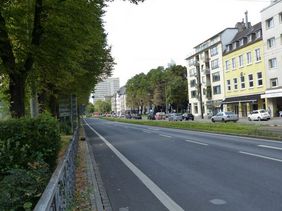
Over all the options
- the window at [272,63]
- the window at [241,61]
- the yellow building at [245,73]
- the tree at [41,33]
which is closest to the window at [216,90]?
the yellow building at [245,73]

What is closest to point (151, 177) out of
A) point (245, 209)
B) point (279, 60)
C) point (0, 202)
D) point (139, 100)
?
point (245, 209)

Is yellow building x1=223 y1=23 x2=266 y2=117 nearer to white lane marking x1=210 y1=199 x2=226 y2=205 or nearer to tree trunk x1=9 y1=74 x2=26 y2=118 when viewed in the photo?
tree trunk x1=9 y1=74 x2=26 y2=118

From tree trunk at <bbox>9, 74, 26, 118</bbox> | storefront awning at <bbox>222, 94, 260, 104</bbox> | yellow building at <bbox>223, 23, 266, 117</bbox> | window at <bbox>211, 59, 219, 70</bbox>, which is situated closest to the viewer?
tree trunk at <bbox>9, 74, 26, 118</bbox>

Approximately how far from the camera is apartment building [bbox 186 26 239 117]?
247 ft

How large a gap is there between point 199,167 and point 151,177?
6.30 feet

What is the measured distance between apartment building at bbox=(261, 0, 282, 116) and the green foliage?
1813 inches

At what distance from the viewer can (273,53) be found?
54719 millimetres

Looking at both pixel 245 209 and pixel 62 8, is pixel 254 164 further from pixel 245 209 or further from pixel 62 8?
pixel 62 8

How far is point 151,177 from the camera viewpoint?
36.6 feet

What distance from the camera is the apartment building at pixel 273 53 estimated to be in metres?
53.0

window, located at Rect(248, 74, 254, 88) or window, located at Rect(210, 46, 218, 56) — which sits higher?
window, located at Rect(210, 46, 218, 56)

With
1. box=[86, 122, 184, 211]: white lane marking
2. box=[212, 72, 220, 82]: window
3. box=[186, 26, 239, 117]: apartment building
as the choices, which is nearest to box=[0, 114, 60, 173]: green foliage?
box=[86, 122, 184, 211]: white lane marking

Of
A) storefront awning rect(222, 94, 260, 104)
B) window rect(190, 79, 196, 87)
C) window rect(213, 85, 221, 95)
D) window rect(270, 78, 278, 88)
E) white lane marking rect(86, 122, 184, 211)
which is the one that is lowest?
white lane marking rect(86, 122, 184, 211)

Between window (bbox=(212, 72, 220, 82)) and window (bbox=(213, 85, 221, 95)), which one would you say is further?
window (bbox=(212, 72, 220, 82))
